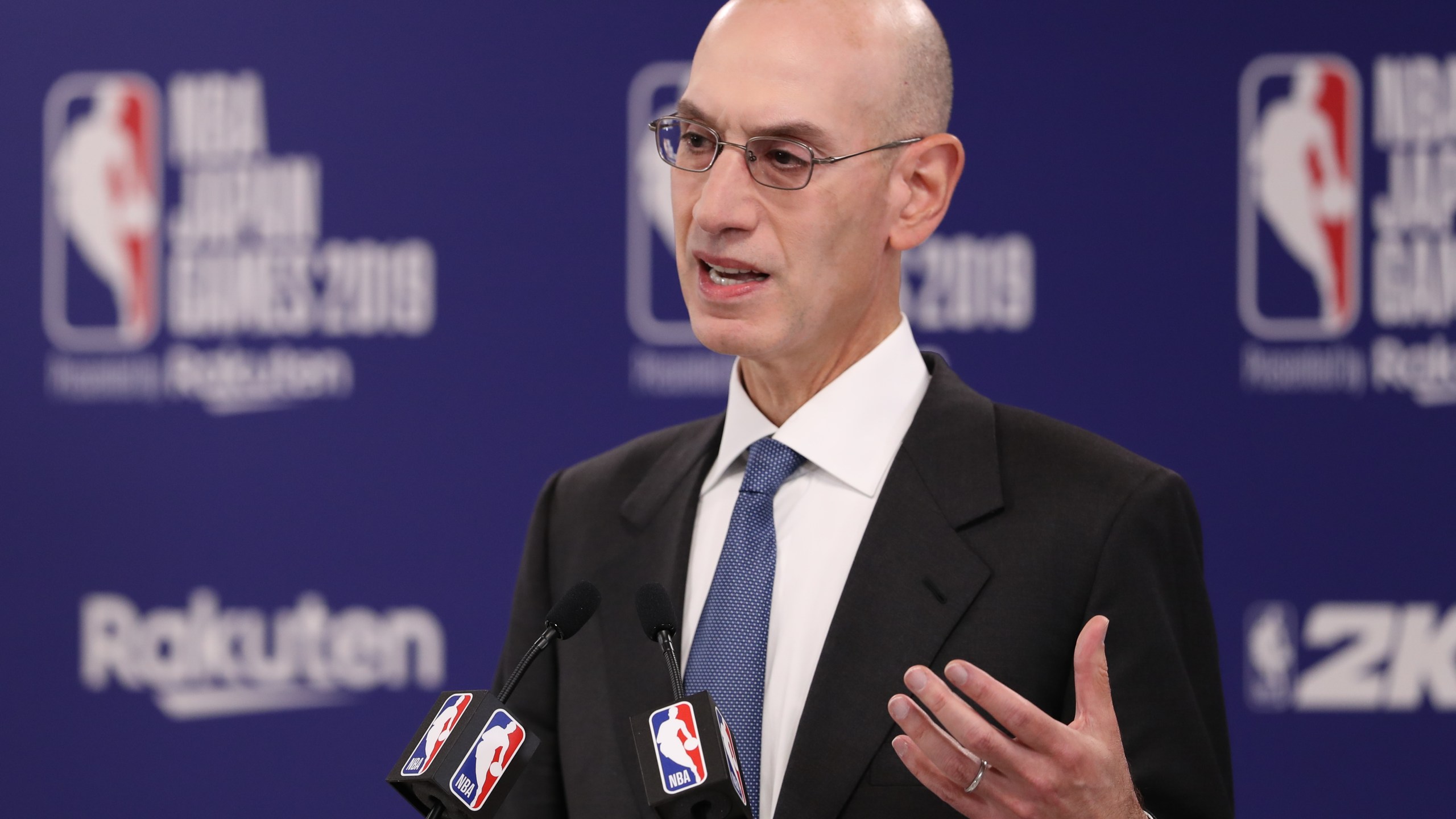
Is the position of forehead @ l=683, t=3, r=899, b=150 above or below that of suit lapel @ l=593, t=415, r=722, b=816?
above

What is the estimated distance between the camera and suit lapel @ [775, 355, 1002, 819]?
129cm

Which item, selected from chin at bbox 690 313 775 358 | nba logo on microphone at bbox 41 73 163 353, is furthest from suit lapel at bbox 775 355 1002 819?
nba logo on microphone at bbox 41 73 163 353

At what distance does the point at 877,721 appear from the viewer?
4.28 ft

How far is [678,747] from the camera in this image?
0.96 metres

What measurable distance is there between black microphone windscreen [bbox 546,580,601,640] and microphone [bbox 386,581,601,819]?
7 centimetres

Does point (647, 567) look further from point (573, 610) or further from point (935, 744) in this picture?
point (935, 744)

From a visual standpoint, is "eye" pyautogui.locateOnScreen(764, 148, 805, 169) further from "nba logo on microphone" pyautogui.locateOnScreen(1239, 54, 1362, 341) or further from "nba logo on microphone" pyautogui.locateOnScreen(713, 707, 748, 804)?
"nba logo on microphone" pyautogui.locateOnScreen(1239, 54, 1362, 341)

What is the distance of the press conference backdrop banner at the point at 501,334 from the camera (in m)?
2.87

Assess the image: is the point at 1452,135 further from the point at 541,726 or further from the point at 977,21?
the point at 541,726

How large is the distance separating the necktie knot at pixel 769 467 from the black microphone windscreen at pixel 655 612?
1.13 ft

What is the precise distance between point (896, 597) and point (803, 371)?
A: 0.30 meters

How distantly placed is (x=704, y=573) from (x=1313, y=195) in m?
2.04

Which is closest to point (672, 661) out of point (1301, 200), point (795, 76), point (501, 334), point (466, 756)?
point (466, 756)

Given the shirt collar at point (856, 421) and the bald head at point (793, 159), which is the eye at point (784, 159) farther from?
the shirt collar at point (856, 421)
